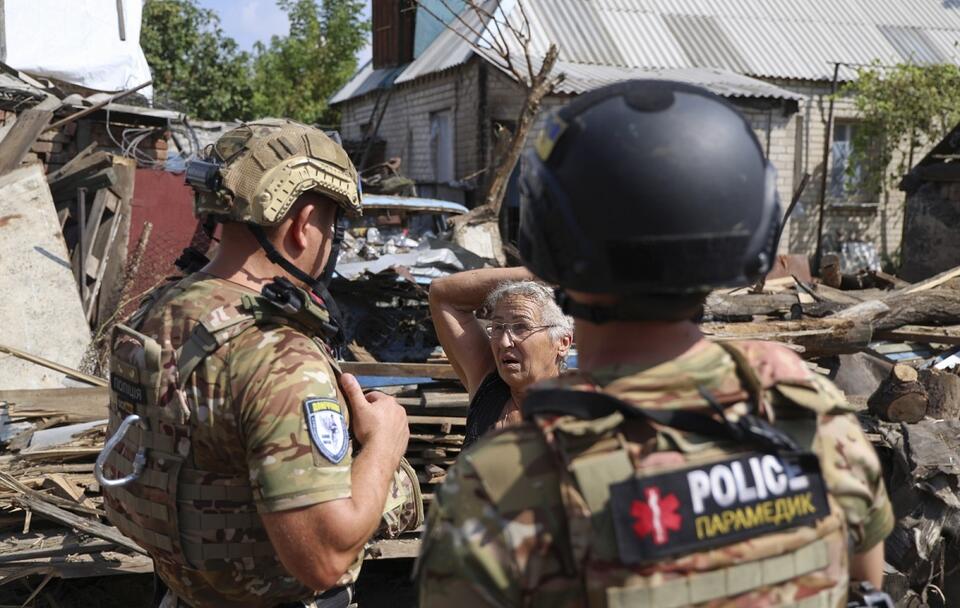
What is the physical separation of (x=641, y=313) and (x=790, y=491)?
330mm

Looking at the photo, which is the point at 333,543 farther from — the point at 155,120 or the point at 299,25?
the point at 299,25

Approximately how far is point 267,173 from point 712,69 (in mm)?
15174

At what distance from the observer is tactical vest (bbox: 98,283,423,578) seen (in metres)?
2.01

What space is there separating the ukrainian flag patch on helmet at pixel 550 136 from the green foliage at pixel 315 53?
25.3 meters

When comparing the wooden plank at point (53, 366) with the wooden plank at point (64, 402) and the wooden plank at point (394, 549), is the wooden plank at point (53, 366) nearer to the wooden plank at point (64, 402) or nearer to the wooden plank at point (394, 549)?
the wooden plank at point (64, 402)

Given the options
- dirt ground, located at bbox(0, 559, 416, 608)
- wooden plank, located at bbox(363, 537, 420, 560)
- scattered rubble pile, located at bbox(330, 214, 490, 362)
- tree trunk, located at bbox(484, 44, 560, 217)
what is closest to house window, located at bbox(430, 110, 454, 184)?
tree trunk, located at bbox(484, 44, 560, 217)

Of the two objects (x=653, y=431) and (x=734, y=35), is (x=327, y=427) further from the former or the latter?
(x=734, y=35)

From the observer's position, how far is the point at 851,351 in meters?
6.40

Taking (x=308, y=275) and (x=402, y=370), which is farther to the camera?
(x=402, y=370)

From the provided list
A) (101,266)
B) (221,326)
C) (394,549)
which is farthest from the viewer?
(101,266)

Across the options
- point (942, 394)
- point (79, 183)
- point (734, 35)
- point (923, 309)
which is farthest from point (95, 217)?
point (734, 35)

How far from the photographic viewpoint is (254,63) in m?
27.5

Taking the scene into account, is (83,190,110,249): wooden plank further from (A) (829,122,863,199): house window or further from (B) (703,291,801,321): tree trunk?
(A) (829,122,863,199): house window

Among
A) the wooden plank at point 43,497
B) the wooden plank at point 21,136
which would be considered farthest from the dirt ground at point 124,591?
the wooden plank at point 21,136
